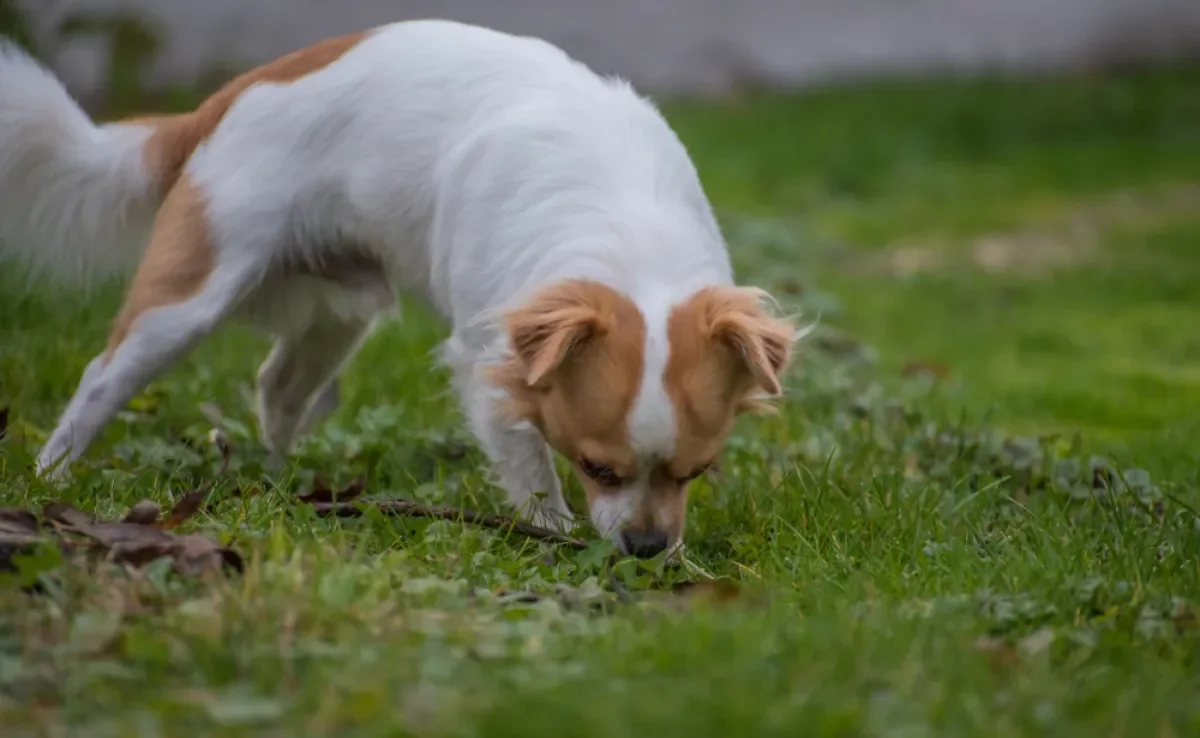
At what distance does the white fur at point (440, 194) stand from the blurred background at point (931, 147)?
1.06 metres

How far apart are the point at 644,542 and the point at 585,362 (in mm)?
487

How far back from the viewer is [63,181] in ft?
16.4

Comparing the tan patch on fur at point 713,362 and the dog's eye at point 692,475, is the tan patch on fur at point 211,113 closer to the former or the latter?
the tan patch on fur at point 713,362

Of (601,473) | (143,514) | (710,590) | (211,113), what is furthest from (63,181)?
(710,590)

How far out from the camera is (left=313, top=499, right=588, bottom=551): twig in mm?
4145

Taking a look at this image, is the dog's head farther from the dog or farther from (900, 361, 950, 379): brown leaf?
(900, 361, 950, 379): brown leaf

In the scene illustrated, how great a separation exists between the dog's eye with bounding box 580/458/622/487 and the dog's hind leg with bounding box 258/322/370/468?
1.48 meters

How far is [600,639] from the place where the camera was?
3.12m

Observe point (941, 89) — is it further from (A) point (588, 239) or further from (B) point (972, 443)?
(A) point (588, 239)

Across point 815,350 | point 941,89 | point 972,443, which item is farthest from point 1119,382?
point 941,89

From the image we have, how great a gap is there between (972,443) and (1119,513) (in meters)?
1.13

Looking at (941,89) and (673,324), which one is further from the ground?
(673,324)

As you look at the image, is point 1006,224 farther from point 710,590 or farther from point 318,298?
point 710,590

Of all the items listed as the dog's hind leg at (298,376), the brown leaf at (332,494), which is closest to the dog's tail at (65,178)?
the dog's hind leg at (298,376)
